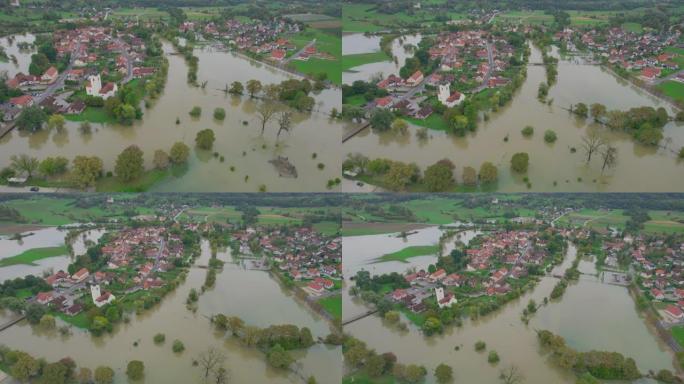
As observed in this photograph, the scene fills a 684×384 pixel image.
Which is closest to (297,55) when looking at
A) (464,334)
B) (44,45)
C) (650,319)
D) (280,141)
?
(280,141)

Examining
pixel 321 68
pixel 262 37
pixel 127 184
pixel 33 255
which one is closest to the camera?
pixel 127 184

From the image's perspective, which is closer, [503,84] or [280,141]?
[280,141]

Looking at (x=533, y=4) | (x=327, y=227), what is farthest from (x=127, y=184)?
(x=533, y=4)

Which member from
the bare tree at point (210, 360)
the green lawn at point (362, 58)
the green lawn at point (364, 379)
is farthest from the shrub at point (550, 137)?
the bare tree at point (210, 360)

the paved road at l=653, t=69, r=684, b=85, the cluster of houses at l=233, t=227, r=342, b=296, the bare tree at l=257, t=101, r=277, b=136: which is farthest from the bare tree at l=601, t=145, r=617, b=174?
the bare tree at l=257, t=101, r=277, b=136

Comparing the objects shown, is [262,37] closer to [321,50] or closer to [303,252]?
[321,50]

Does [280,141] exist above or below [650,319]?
above

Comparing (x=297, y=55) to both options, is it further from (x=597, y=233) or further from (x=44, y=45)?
(x=597, y=233)
